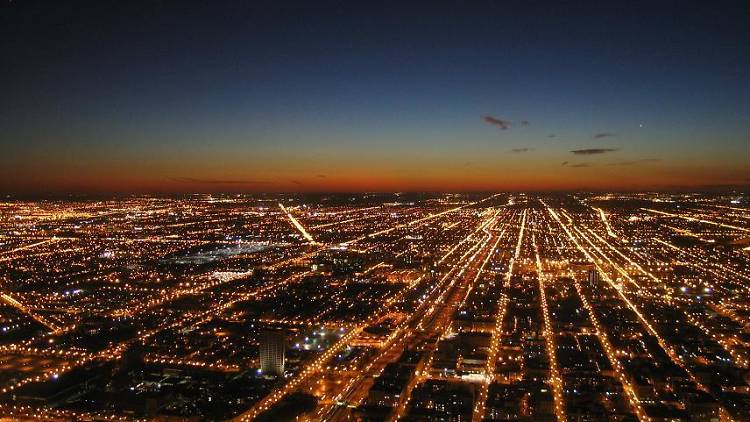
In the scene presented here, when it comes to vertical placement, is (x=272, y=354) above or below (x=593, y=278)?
below

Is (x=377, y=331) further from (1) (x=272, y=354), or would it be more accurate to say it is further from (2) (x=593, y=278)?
(2) (x=593, y=278)

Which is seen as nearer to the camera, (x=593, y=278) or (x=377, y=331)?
(x=377, y=331)

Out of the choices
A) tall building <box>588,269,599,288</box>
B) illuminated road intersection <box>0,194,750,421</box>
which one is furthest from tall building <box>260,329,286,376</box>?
tall building <box>588,269,599,288</box>

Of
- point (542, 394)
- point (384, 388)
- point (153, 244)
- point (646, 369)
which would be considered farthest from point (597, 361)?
point (153, 244)

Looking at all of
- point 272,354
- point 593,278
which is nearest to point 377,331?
point 272,354

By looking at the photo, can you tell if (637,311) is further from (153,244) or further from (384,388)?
(153,244)

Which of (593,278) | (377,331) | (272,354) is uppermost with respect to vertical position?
(593,278)

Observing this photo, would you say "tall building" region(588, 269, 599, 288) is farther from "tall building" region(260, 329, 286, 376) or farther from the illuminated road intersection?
"tall building" region(260, 329, 286, 376)
